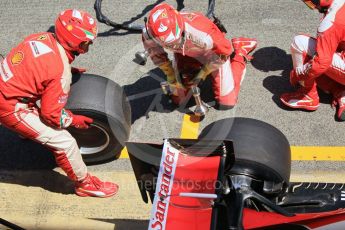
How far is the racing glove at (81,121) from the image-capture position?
4355 mm

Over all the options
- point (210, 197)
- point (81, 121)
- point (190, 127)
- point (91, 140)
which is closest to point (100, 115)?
point (81, 121)

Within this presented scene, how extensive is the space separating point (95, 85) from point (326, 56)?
205cm

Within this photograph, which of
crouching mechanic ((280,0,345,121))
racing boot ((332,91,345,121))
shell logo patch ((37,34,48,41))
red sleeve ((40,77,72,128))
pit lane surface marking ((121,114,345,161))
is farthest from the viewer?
racing boot ((332,91,345,121))

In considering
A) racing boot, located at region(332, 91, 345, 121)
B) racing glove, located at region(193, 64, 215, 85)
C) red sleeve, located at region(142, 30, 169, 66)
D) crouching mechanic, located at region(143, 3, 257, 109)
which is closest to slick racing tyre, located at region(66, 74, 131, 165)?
red sleeve, located at region(142, 30, 169, 66)

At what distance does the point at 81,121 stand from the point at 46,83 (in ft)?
1.82

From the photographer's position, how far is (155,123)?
5156 mm

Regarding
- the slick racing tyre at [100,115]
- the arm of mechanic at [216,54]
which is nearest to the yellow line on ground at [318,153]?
the arm of mechanic at [216,54]

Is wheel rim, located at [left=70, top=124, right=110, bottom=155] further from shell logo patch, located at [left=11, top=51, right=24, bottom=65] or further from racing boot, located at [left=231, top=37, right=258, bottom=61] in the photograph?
racing boot, located at [left=231, top=37, right=258, bottom=61]

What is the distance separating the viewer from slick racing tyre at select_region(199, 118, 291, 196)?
147 inches

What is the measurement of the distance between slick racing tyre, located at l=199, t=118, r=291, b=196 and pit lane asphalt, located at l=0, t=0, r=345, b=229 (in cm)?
73

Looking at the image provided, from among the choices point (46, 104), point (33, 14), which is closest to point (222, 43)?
point (46, 104)

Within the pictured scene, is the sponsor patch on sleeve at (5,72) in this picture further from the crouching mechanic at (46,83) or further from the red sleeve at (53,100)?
the red sleeve at (53,100)

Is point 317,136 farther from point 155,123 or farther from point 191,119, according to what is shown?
point 155,123

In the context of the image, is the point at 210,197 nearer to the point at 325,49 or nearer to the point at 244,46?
the point at 325,49
